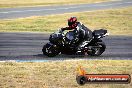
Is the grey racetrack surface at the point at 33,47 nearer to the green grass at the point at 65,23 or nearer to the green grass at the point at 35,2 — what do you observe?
the green grass at the point at 65,23

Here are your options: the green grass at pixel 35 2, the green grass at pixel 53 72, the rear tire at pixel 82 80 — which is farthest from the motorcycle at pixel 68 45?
the green grass at pixel 35 2

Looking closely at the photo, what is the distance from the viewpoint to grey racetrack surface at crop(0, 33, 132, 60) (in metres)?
17.2

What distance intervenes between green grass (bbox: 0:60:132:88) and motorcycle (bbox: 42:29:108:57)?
136cm

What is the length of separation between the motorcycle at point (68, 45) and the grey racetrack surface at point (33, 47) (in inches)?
10.7

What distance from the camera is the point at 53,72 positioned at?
46.0 feet

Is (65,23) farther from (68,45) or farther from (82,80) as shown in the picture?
(82,80)

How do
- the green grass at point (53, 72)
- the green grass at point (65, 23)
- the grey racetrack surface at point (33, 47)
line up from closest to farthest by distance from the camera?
the green grass at point (53, 72) < the grey racetrack surface at point (33, 47) < the green grass at point (65, 23)

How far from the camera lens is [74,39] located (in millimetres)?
17250

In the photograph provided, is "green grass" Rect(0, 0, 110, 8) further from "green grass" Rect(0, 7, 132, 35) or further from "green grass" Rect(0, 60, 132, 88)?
"green grass" Rect(0, 60, 132, 88)

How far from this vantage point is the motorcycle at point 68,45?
17.1 m

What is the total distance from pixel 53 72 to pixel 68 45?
3456mm

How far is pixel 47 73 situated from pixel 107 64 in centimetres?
303

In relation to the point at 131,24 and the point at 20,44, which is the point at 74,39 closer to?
the point at 20,44

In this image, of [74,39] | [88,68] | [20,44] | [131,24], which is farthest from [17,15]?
[88,68]
